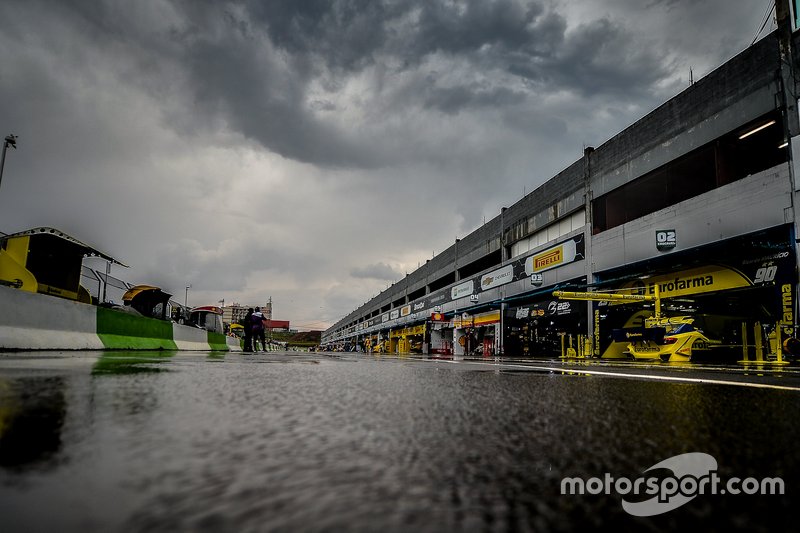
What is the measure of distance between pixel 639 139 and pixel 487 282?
13.7 metres

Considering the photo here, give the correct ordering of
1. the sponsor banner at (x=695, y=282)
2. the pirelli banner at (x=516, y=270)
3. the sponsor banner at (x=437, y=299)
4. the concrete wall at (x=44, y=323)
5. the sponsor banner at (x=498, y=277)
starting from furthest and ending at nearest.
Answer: the sponsor banner at (x=437, y=299)
the sponsor banner at (x=498, y=277)
the pirelli banner at (x=516, y=270)
the sponsor banner at (x=695, y=282)
the concrete wall at (x=44, y=323)

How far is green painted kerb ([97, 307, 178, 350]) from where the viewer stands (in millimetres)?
8305

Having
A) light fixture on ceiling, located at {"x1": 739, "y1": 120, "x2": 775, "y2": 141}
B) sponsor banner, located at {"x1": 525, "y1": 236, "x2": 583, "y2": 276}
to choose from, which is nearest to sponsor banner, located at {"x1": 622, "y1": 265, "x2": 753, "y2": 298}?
sponsor banner, located at {"x1": 525, "y1": 236, "x2": 583, "y2": 276}

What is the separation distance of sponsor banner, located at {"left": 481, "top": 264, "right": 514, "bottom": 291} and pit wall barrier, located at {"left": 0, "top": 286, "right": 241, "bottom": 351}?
20.1 m

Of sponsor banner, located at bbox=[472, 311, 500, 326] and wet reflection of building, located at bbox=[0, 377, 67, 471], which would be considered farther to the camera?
sponsor banner, located at bbox=[472, 311, 500, 326]

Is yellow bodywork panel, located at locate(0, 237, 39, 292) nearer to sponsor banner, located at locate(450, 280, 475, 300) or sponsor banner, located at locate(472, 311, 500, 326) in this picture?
sponsor banner, located at locate(472, 311, 500, 326)

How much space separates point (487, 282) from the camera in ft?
95.7

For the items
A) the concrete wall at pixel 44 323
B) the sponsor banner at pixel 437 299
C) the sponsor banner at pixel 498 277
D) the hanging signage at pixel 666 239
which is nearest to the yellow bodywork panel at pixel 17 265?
the concrete wall at pixel 44 323

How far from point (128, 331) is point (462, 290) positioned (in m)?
26.2

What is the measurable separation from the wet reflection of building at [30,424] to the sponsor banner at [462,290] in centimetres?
3045

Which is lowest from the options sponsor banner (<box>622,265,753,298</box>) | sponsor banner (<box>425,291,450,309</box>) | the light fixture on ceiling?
sponsor banner (<box>622,265,753,298</box>)

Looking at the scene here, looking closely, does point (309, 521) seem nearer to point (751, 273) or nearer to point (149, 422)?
point (149, 422)

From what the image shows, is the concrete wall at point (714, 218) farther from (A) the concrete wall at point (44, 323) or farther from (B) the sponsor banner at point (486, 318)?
(A) the concrete wall at point (44, 323)

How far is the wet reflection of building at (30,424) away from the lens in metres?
0.69
